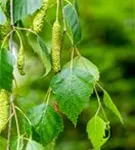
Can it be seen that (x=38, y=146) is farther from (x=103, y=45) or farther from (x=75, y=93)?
(x=103, y=45)

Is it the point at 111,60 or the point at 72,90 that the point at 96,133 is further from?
the point at 111,60

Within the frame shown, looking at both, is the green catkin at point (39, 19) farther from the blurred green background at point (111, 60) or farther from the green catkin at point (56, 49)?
the blurred green background at point (111, 60)

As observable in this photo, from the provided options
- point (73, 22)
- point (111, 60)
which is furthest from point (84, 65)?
point (111, 60)

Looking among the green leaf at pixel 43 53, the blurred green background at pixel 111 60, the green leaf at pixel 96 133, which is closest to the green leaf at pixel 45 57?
the green leaf at pixel 43 53

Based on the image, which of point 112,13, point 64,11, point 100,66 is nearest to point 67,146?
point 100,66

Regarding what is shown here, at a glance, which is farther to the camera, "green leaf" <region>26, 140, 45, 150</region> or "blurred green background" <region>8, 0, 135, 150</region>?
"blurred green background" <region>8, 0, 135, 150</region>

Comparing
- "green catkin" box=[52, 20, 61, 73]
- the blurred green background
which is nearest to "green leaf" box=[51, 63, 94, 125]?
"green catkin" box=[52, 20, 61, 73]

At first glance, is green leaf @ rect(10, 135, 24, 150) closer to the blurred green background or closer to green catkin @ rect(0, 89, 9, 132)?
green catkin @ rect(0, 89, 9, 132)
